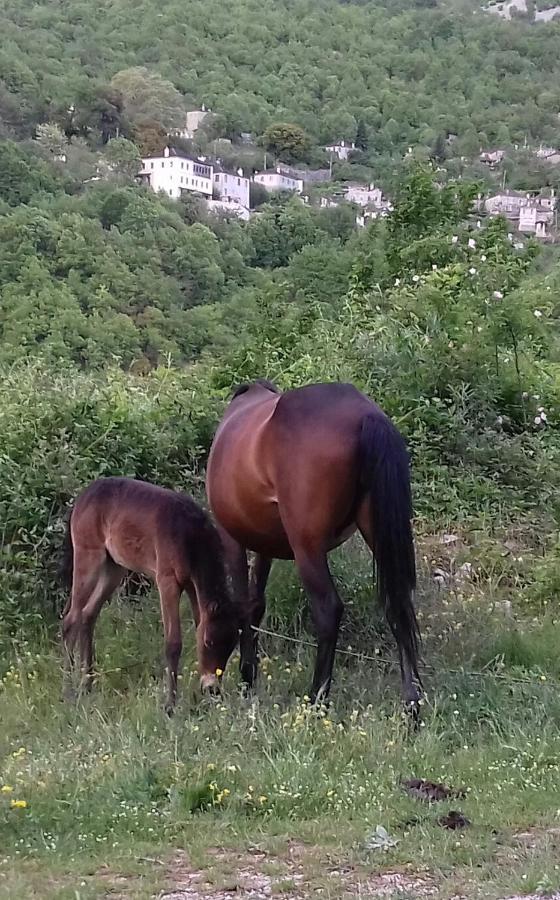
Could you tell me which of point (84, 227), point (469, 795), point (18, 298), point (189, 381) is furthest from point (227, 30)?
point (469, 795)

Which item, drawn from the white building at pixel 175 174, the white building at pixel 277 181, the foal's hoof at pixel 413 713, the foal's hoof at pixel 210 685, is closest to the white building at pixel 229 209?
the white building at pixel 175 174

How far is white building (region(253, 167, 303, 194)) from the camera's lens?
59094 millimetres

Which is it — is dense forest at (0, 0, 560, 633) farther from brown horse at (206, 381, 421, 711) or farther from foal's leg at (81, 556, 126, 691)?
brown horse at (206, 381, 421, 711)

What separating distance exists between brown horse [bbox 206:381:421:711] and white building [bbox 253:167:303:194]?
53739 mm

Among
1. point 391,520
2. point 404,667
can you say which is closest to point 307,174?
point 391,520

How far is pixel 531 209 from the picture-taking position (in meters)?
34.0

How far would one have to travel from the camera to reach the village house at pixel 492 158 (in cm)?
5181

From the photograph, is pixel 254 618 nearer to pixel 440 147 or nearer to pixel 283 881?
pixel 283 881

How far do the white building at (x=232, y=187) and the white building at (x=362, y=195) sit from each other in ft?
20.9

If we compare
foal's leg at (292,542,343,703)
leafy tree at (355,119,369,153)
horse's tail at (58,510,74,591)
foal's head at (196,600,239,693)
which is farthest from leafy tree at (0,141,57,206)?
foal's leg at (292,542,343,703)

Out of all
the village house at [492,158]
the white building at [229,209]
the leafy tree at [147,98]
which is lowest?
the white building at [229,209]

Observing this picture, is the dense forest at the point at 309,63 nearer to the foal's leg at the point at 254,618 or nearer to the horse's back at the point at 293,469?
the foal's leg at the point at 254,618

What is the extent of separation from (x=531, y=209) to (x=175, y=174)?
24777mm

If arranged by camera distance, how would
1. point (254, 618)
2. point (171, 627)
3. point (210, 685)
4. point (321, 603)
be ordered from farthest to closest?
point (254, 618) → point (171, 627) → point (210, 685) → point (321, 603)
